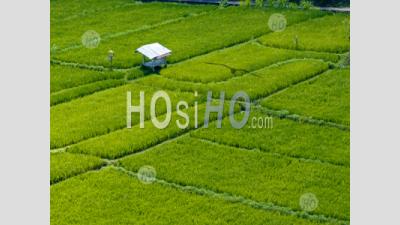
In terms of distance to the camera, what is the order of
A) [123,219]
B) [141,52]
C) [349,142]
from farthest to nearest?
[141,52], [349,142], [123,219]

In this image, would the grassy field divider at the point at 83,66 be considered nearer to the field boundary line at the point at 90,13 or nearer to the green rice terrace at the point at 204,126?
the green rice terrace at the point at 204,126

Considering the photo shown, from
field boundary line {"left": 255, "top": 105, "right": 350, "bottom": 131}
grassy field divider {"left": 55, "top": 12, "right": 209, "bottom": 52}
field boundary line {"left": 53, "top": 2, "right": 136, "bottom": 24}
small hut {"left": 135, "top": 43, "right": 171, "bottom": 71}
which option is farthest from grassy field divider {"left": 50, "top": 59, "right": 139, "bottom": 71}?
field boundary line {"left": 53, "top": 2, "right": 136, "bottom": 24}

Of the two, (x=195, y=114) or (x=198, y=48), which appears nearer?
(x=195, y=114)

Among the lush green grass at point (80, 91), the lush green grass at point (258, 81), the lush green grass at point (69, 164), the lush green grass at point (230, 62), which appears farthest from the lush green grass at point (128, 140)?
the lush green grass at point (230, 62)

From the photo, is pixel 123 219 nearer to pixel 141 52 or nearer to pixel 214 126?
pixel 214 126

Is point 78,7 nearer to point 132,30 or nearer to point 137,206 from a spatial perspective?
point 132,30

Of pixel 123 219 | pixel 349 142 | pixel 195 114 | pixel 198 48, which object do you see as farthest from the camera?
pixel 198 48

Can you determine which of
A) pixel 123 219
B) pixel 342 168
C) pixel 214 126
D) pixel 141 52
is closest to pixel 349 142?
pixel 342 168
